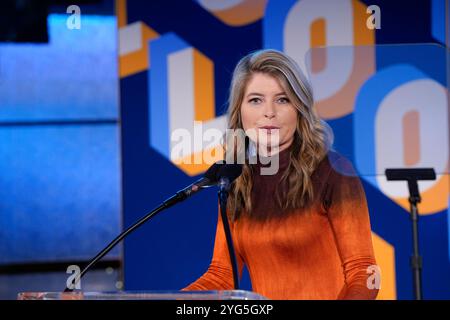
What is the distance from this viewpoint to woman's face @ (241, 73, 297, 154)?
2.22 meters

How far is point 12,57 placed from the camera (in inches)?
94.6

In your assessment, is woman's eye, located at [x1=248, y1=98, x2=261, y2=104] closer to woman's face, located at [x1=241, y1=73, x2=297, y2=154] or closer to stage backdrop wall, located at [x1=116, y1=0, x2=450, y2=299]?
woman's face, located at [x1=241, y1=73, x2=297, y2=154]

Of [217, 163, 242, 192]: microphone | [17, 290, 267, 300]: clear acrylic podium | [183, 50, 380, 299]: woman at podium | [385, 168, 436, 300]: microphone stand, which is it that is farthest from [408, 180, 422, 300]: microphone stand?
[17, 290, 267, 300]: clear acrylic podium

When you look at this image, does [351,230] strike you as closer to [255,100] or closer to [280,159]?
[280,159]

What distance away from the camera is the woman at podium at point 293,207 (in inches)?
85.9

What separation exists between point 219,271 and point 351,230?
417 mm

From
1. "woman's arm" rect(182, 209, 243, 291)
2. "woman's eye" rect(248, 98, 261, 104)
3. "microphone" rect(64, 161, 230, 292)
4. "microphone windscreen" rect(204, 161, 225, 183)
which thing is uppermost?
"woman's eye" rect(248, 98, 261, 104)

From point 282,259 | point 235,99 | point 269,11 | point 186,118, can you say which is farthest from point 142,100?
point 282,259

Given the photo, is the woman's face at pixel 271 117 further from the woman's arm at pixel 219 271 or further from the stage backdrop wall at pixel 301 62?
the woman's arm at pixel 219 271

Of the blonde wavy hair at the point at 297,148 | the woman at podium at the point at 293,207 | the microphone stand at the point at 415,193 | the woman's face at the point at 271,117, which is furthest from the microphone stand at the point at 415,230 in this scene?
the woman's face at the point at 271,117

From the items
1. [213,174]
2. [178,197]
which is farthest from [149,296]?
[213,174]

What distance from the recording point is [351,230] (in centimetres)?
219

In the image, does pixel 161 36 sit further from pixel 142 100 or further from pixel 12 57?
pixel 12 57

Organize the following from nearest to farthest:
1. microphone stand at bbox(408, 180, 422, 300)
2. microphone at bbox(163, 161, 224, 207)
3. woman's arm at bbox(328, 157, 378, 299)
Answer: microphone at bbox(163, 161, 224, 207)
woman's arm at bbox(328, 157, 378, 299)
microphone stand at bbox(408, 180, 422, 300)
